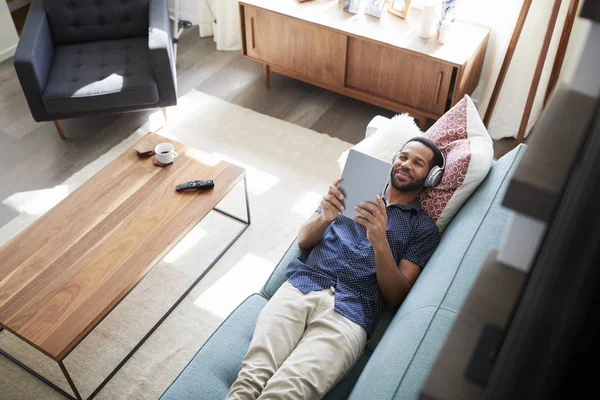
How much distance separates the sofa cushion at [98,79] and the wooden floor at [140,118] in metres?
0.30

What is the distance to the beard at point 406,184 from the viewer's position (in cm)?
194

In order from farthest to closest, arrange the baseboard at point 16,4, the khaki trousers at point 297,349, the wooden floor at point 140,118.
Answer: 1. the baseboard at point 16,4
2. the wooden floor at point 140,118
3. the khaki trousers at point 297,349

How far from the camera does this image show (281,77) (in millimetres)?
3736

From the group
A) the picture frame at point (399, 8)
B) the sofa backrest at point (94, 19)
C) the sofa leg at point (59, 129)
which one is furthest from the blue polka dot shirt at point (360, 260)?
the sofa backrest at point (94, 19)

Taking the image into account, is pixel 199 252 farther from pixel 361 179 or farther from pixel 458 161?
pixel 458 161

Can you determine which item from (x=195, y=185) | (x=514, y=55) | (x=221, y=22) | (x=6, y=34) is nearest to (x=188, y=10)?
(x=221, y=22)

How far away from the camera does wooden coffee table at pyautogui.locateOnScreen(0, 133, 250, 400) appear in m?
1.92

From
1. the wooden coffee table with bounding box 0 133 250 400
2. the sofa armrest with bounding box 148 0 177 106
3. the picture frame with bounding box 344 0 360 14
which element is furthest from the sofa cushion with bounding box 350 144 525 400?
the sofa armrest with bounding box 148 0 177 106

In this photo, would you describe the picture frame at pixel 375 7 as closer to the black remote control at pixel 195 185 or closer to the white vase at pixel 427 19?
the white vase at pixel 427 19

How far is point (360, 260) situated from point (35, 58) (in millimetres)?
2051

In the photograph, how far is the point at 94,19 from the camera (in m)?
3.26

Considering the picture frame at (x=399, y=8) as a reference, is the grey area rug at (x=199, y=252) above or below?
below

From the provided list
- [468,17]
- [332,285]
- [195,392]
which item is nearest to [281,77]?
[468,17]

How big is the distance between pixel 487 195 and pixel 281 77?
2.25m
